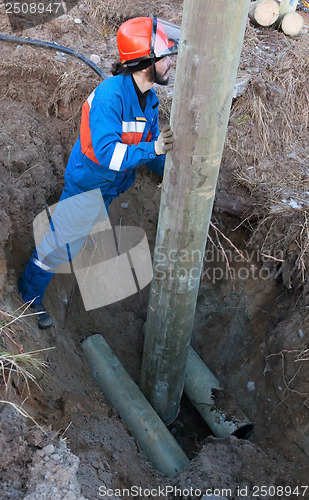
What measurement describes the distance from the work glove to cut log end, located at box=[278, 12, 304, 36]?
12.0 feet

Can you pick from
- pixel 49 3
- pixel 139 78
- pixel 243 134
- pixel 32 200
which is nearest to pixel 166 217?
pixel 139 78

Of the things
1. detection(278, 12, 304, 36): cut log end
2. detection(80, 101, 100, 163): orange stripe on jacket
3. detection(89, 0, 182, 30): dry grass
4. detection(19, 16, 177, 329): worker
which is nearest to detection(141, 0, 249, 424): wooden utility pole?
detection(19, 16, 177, 329): worker

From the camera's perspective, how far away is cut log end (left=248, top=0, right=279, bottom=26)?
16.8ft

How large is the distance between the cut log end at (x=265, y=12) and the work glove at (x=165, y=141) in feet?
12.0

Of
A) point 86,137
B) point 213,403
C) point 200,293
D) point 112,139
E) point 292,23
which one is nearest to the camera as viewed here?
point 112,139

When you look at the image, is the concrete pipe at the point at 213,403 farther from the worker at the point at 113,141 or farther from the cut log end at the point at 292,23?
the cut log end at the point at 292,23

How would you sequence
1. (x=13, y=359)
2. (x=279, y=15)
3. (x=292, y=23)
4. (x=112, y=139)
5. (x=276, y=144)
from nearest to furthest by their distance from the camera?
(x=13, y=359) < (x=112, y=139) < (x=276, y=144) < (x=292, y=23) < (x=279, y=15)

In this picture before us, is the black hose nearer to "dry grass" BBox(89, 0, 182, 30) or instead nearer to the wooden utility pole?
"dry grass" BBox(89, 0, 182, 30)

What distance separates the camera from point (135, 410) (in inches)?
126

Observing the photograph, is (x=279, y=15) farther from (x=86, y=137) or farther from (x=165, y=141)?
(x=165, y=141)

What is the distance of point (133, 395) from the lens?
3.26 metres

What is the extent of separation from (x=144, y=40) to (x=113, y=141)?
566mm

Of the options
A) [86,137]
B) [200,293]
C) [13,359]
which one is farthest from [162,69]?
[200,293]

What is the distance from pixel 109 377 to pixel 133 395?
225 mm
